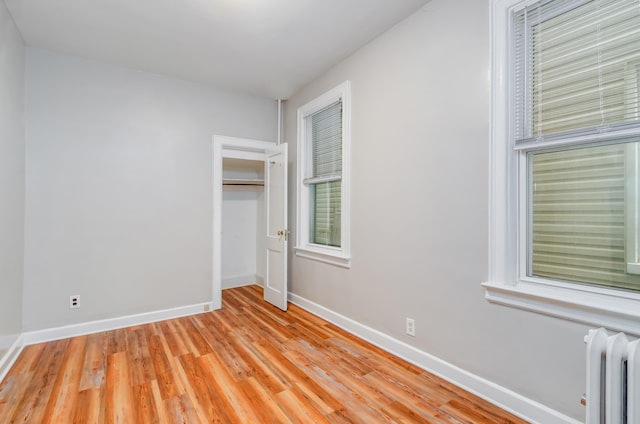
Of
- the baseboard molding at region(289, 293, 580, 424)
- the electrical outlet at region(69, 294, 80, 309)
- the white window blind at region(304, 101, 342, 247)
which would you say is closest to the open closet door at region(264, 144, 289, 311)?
the white window blind at region(304, 101, 342, 247)

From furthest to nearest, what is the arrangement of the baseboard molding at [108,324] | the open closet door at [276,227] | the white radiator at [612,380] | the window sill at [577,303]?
the open closet door at [276,227]
the baseboard molding at [108,324]
the window sill at [577,303]
the white radiator at [612,380]

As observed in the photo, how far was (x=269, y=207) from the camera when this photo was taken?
399 centimetres

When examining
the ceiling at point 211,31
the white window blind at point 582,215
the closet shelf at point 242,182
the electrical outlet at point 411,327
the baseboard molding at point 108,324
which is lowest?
the baseboard molding at point 108,324

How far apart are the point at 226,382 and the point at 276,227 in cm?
195

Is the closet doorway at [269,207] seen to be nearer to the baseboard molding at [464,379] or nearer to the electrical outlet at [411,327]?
the baseboard molding at [464,379]

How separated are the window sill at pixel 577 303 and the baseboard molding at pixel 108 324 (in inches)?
121

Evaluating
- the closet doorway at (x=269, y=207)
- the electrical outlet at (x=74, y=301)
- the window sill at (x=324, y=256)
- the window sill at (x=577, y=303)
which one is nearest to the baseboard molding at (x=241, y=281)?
the closet doorway at (x=269, y=207)

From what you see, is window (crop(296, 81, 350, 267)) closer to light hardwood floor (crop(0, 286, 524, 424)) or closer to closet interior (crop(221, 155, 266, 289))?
light hardwood floor (crop(0, 286, 524, 424))

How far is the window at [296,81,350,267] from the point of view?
303cm

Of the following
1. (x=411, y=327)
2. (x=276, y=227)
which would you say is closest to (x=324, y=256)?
(x=276, y=227)

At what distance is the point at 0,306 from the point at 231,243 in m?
Result: 2.76

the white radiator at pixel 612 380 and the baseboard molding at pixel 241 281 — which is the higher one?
the white radiator at pixel 612 380

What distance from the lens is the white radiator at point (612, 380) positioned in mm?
1151

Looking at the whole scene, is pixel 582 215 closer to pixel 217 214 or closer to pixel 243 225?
pixel 217 214
